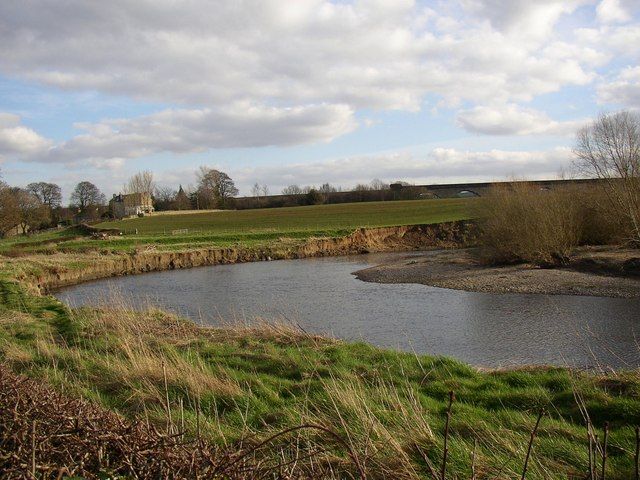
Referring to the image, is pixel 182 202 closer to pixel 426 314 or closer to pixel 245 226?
pixel 245 226

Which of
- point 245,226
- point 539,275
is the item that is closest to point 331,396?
point 539,275

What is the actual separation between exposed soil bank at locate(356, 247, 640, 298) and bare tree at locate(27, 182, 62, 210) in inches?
3022

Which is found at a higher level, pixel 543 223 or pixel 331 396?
pixel 543 223

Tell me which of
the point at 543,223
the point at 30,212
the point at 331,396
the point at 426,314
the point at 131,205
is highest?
the point at 131,205

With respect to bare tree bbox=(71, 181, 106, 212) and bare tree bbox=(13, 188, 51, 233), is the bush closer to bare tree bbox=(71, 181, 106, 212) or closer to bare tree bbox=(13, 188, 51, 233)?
bare tree bbox=(13, 188, 51, 233)

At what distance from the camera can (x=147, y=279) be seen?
108ft

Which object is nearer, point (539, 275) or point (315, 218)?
point (539, 275)

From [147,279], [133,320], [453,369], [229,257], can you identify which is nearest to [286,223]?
[229,257]

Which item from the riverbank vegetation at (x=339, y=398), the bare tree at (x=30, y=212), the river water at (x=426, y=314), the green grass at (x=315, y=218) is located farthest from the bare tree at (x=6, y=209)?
the riverbank vegetation at (x=339, y=398)

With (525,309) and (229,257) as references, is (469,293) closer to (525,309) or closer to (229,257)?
(525,309)

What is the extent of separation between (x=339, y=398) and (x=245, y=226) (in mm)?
59340

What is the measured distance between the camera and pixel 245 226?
6406cm

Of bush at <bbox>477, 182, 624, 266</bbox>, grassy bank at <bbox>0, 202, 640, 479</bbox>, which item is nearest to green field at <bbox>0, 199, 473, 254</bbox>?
bush at <bbox>477, 182, 624, 266</bbox>

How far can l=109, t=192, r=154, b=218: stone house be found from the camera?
92500 millimetres
